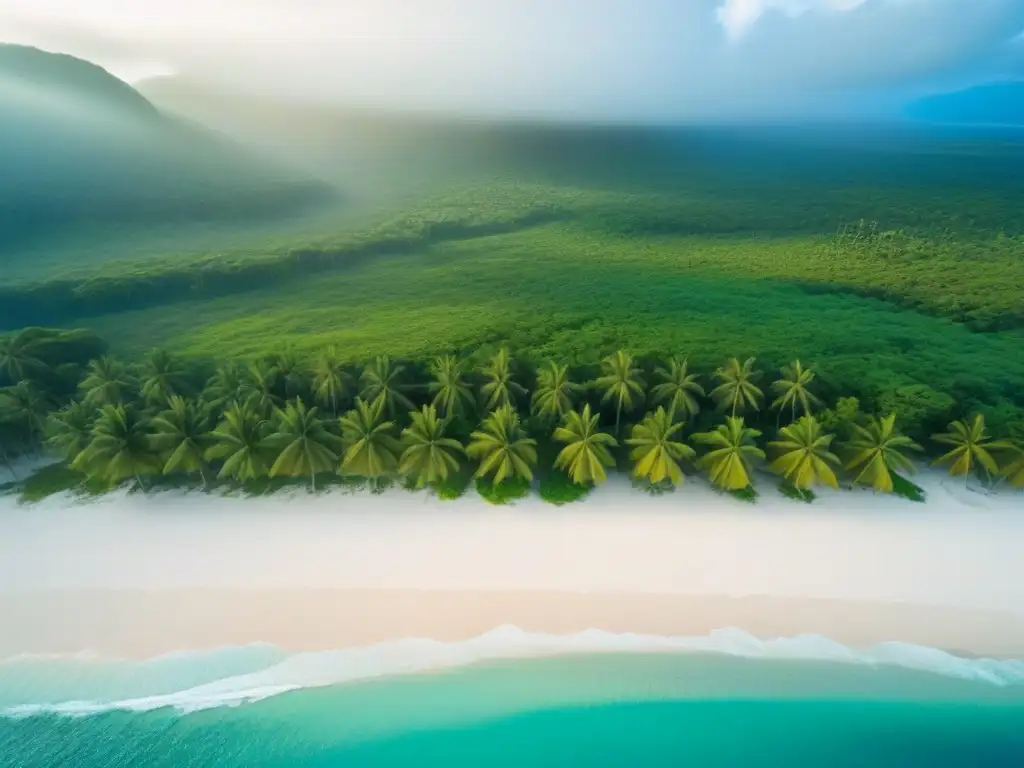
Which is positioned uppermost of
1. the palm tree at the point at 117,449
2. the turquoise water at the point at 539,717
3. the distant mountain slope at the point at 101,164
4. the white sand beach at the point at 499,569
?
the distant mountain slope at the point at 101,164

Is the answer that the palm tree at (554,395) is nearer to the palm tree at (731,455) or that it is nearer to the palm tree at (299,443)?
the palm tree at (731,455)

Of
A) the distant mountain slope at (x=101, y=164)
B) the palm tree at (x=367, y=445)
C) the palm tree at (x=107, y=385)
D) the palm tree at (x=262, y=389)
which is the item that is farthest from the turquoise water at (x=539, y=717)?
the distant mountain slope at (x=101, y=164)

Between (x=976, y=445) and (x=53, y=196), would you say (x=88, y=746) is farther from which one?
(x=53, y=196)

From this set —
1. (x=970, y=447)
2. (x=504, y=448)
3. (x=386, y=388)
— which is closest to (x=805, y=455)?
(x=970, y=447)

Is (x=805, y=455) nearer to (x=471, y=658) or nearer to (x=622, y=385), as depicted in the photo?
(x=622, y=385)

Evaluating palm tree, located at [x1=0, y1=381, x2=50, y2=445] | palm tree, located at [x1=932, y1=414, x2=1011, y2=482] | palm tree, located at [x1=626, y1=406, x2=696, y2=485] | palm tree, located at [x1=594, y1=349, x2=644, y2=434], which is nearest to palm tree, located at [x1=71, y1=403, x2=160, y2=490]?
palm tree, located at [x1=0, y1=381, x2=50, y2=445]

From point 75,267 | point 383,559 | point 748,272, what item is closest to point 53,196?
point 75,267

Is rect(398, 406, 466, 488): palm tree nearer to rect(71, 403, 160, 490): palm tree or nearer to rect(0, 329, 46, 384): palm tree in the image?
rect(71, 403, 160, 490): palm tree
